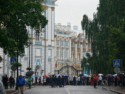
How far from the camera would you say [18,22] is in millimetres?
38438

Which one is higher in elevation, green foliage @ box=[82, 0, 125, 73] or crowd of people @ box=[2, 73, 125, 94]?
green foliage @ box=[82, 0, 125, 73]

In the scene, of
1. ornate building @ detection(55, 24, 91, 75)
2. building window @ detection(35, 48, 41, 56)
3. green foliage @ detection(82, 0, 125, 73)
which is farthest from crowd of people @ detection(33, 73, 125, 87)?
ornate building @ detection(55, 24, 91, 75)

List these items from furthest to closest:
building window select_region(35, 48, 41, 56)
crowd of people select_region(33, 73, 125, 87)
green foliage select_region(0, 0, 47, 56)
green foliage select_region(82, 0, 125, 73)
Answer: building window select_region(35, 48, 41, 56), crowd of people select_region(33, 73, 125, 87), green foliage select_region(82, 0, 125, 73), green foliage select_region(0, 0, 47, 56)

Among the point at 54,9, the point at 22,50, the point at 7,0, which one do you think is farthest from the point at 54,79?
the point at 54,9

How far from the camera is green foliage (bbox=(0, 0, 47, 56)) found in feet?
107

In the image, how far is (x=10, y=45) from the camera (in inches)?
1377

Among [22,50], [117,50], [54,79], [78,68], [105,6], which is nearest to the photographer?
[22,50]

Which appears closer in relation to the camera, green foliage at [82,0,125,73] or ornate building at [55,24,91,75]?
green foliage at [82,0,125,73]

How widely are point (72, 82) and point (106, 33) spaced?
999 centimetres

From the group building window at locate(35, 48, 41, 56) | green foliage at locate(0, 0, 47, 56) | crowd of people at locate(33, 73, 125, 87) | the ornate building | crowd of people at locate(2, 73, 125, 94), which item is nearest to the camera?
green foliage at locate(0, 0, 47, 56)

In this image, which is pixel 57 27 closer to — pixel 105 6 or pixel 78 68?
pixel 78 68

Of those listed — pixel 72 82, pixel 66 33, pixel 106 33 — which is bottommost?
pixel 72 82

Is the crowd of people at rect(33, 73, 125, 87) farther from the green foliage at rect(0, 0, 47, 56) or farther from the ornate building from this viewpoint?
the ornate building

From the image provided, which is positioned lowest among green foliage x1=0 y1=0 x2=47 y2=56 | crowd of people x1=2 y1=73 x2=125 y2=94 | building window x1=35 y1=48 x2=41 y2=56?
crowd of people x1=2 y1=73 x2=125 y2=94
